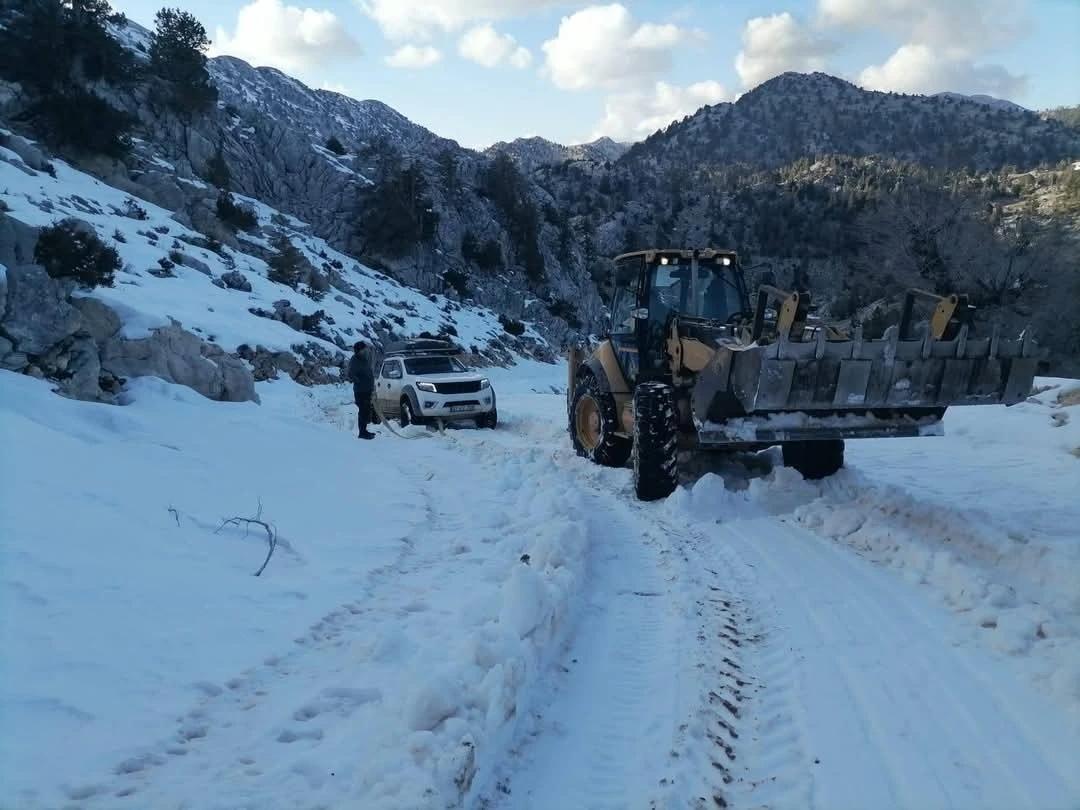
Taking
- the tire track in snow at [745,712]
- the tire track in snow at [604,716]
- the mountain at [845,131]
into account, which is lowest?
the tire track in snow at [604,716]

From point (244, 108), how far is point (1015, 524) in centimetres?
5521

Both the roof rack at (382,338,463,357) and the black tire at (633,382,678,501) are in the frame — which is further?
the roof rack at (382,338,463,357)

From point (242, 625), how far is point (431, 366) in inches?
461

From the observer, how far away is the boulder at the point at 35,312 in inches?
294

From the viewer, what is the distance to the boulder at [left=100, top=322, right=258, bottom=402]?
8.93 metres

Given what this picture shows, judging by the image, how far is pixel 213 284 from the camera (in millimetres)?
26453

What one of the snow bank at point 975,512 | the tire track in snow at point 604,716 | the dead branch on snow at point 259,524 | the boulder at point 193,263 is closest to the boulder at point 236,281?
the boulder at point 193,263

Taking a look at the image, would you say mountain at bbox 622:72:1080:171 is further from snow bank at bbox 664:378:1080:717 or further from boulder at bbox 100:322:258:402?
boulder at bbox 100:322:258:402

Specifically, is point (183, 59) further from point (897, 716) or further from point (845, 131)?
point (845, 131)

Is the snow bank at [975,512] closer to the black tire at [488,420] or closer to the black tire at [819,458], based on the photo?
the black tire at [819,458]

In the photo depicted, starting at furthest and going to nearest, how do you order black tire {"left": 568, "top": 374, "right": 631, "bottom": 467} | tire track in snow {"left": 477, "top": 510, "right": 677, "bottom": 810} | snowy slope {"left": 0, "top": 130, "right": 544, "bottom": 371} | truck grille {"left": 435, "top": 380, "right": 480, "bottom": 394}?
snowy slope {"left": 0, "top": 130, "right": 544, "bottom": 371}
truck grille {"left": 435, "top": 380, "right": 480, "bottom": 394}
black tire {"left": 568, "top": 374, "right": 631, "bottom": 467}
tire track in snow {"left": 477, "top": 510, "right": 677, "bottom": 810}

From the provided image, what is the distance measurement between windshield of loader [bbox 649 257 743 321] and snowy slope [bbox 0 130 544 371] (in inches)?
272

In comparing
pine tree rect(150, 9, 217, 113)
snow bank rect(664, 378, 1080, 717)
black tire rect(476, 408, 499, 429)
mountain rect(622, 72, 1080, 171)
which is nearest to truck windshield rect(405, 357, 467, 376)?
black tire rect(476, 408, 499, 429)

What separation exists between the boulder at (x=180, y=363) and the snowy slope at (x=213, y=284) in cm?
25
